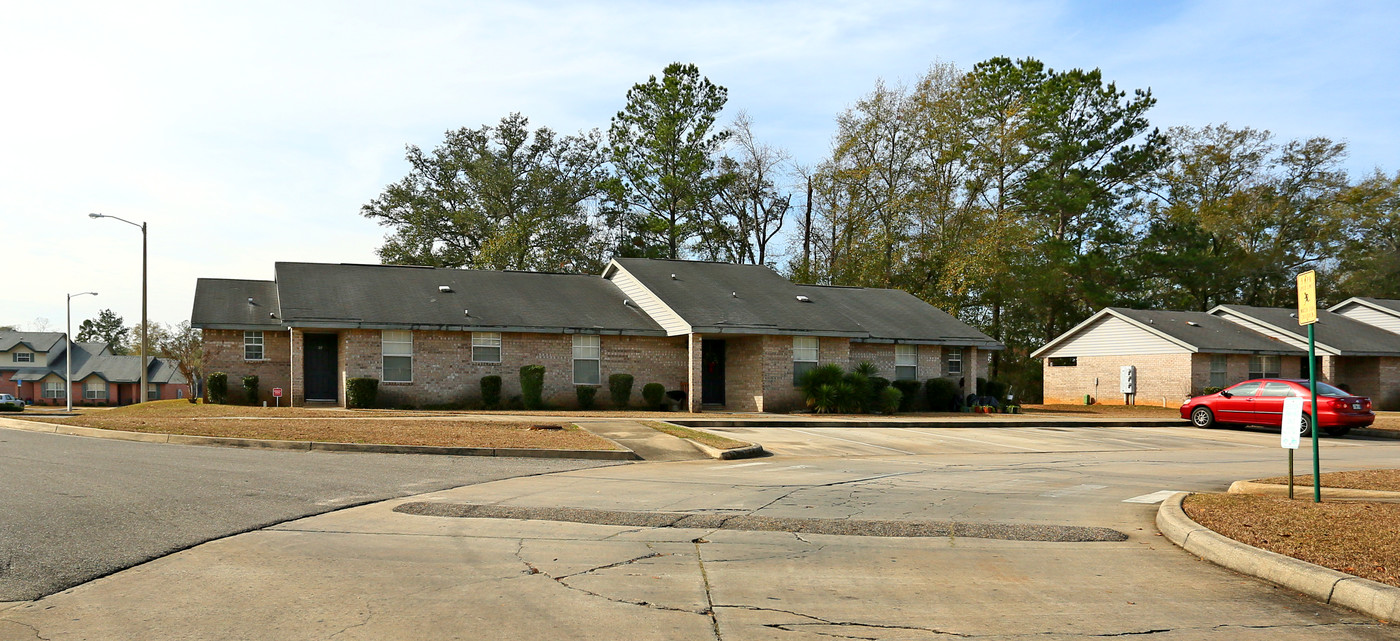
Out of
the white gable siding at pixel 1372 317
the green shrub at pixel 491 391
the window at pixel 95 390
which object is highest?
the white gable siding at pixel 1372 317

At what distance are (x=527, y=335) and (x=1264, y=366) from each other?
30976 millimetres

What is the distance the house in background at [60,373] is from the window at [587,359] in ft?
190

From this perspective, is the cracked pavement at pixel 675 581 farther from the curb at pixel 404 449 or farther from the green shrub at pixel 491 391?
the green shrub at pixel 491 391

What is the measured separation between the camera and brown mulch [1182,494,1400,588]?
7559 mm

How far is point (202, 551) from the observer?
8164 millimetres

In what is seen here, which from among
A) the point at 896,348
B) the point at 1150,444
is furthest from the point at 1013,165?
the point at 1150,444

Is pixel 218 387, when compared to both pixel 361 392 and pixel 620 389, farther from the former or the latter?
pixel 620 389

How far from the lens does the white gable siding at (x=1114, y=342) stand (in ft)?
135

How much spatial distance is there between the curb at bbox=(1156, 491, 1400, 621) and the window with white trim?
1094 inches

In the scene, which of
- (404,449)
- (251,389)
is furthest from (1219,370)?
(251,389)

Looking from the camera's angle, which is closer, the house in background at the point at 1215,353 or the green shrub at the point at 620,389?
the green shrub at the point at 620,389

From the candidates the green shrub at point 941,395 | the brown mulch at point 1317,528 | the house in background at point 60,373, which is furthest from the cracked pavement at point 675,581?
the house in background at point 60,373

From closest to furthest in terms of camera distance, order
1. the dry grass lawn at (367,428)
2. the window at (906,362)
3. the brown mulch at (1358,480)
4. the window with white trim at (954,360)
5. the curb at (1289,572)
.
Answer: the curb at (1289,572) < the brown mulch at (1358,480) < the dry grass lawn at (367,428) < the window at (906,362) < the window with white trim at (954,360)

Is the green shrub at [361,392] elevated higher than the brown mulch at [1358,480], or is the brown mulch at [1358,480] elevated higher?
the green shrub at [361,392]
